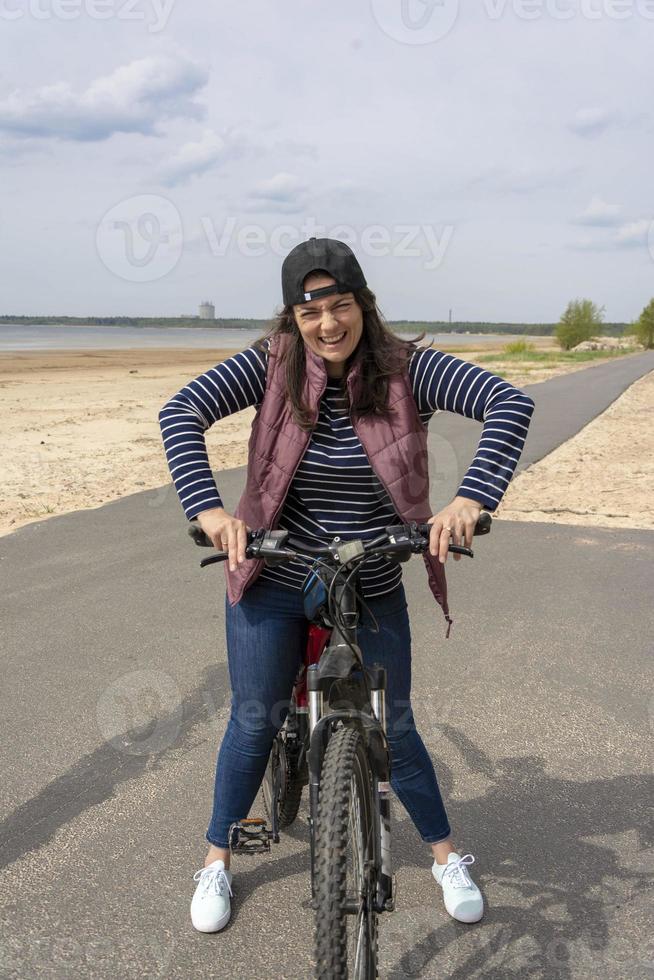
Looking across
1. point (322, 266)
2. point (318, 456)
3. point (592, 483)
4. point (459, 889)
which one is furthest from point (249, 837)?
point (592, 483)

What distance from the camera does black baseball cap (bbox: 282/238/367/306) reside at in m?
2.45

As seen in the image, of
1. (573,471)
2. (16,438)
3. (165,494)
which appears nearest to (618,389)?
(573,471)

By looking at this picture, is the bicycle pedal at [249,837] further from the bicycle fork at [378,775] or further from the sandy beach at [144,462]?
the sandy beach at [144,462]

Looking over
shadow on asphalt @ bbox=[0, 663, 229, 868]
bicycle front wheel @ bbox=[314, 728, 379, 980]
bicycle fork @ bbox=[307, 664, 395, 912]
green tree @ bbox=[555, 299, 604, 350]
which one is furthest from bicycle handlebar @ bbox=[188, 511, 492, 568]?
green tree @ bbox=[555, 299, 604, 350]

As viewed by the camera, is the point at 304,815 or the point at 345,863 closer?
the point at 345,863

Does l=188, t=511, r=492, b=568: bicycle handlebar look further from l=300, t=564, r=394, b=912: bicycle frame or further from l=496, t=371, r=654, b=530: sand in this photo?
l=496, t=371, r=654, b=530: sand

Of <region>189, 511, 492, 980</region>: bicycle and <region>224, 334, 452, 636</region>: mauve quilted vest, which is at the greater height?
<region>224, 334, 452, 636</region>: mauve quilted vest

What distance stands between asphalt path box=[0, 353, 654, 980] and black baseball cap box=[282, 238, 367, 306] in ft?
6.35

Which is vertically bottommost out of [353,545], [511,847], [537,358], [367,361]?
[537,358]

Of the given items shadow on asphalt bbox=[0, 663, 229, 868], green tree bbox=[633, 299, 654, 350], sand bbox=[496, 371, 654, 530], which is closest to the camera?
shadow on asphalt bbox=[0, 663, 229, 868]

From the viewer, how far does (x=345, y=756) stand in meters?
2.19

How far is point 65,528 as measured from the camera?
7828mm

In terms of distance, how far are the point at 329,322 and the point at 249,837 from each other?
1656mm

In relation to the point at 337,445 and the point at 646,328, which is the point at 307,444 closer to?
the point at 337,445
